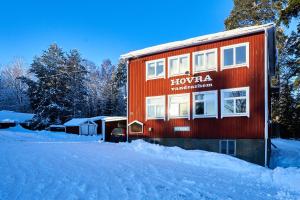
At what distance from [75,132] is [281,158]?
110 feet

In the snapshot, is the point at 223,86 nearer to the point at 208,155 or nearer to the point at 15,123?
the point at 208,155

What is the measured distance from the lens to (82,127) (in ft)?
159

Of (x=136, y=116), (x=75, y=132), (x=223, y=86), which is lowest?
(x=75, y=132)

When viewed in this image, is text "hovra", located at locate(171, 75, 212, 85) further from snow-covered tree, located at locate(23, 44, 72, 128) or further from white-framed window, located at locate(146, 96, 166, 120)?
snow-covered tree, located at locate(23, 44, 72, 128)

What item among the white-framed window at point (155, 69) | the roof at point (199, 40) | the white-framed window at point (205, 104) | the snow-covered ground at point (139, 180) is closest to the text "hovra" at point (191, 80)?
the white-framed window at point (205, 104)

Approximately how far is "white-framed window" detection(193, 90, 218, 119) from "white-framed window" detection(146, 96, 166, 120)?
237 cm

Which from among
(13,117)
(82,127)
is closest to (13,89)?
(13,117)

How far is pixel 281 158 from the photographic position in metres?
22.0

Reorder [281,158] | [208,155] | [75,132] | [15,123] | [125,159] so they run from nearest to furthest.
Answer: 1. [125,159]
2. [208,155]
3. [281,158]
4. [75,132]
5. [15,123]

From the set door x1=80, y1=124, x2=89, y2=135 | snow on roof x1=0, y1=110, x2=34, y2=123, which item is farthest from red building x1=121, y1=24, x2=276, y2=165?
snow on roof x1=0, y1=110, x2=34, y2=123

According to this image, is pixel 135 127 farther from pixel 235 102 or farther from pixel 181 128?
pixel 235 102

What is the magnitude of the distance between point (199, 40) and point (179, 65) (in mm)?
2163

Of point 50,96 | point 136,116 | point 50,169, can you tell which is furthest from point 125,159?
point 50,96

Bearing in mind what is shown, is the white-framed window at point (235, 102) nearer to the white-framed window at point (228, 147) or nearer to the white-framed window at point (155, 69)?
the white-framed window at point (228, 147)
